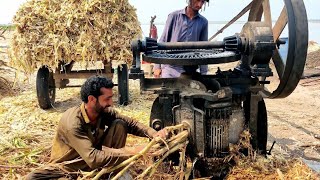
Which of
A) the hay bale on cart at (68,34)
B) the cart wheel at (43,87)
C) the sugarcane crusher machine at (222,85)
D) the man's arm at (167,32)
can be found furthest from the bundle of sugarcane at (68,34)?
the sugarcane crusher machine at (222,85)

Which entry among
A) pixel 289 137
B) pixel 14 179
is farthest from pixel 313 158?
pixel 14 179

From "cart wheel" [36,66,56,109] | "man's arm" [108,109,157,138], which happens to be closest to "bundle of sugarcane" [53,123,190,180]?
"man's arm" [108,109,157,138]

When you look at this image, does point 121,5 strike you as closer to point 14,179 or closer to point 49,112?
point 49,112

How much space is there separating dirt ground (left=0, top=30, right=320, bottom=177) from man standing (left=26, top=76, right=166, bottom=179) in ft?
2.77

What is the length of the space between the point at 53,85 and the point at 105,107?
4511mm

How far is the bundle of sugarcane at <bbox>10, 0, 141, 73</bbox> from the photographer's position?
656 cm

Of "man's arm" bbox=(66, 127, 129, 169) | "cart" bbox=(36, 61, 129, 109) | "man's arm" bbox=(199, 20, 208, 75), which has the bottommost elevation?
"man's arm" bbox=(66, 127, 129, 169)

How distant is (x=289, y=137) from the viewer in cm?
586

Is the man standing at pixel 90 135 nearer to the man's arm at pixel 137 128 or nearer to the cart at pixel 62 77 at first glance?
the man's arm at pixel 137 128

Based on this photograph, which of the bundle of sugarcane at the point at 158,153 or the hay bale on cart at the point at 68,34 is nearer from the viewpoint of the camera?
the bundle of sugarcane at the point at 158,153

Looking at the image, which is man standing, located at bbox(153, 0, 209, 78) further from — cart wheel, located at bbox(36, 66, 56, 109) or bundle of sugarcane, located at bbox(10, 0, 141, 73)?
cart wheel, located at bbox(36, 66, 56, 109)

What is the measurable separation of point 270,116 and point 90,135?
4.60 m

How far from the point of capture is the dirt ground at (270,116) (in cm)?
520

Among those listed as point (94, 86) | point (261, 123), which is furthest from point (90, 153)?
point (261, 123)
